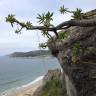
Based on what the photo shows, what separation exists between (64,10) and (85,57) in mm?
2955

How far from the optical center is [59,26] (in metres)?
5.38

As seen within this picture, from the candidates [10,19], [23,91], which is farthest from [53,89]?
[23,91]

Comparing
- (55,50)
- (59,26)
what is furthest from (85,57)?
(59,26)

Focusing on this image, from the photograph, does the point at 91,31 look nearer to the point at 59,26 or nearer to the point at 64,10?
the point at 64,10

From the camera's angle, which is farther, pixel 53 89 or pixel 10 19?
pixel 53 89

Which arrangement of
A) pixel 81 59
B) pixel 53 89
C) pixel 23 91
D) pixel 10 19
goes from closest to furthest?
1. pixel 10 19
2. pixel 81 59
3. pixel 53 89
4. pixel 23 91

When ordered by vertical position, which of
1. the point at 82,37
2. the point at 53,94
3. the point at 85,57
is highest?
the point at 82,37

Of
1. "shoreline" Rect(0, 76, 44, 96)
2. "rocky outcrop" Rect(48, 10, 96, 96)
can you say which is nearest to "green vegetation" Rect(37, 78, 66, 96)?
"rocky outcrop" Rect(48, 10, 96, 96)

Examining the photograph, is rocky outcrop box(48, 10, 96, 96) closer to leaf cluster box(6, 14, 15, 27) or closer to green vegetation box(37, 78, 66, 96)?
leaf cluster box(6, 14, 15, 27)

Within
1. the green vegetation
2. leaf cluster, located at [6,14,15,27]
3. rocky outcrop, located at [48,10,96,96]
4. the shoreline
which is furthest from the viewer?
the shoreline

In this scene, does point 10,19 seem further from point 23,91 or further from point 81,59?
point 23,91

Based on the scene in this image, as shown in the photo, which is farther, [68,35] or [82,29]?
[68,35]

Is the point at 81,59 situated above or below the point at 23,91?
above

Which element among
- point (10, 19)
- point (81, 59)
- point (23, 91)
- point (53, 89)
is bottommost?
point (23, 91)
